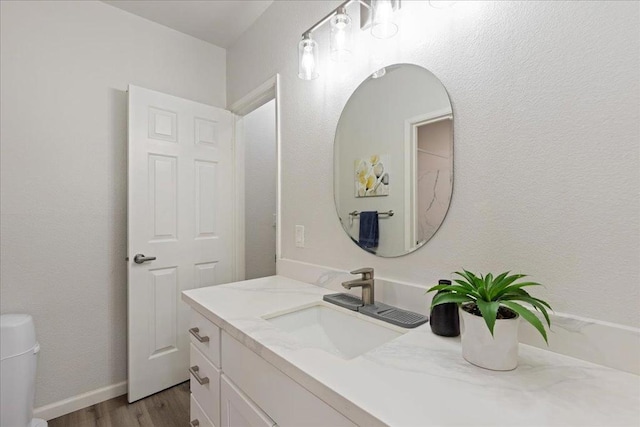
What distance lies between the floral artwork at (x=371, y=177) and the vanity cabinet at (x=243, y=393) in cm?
75

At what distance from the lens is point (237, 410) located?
0.96 m

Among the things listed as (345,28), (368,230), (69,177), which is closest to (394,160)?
(368,230)

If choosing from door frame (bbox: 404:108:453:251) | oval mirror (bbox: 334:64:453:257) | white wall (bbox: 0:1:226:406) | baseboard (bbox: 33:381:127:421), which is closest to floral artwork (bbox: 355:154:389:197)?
oval mirror (bbox: 334:64:453:257)

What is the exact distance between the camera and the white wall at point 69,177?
1.66 metres

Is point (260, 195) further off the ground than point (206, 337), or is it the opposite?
point (260, 195)

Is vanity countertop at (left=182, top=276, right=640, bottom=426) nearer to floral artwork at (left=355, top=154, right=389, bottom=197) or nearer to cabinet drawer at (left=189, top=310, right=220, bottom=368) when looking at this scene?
cabinet drawer at (left=189, top=310, right=220, bottom=368)

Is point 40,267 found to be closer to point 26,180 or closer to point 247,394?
point 26,180

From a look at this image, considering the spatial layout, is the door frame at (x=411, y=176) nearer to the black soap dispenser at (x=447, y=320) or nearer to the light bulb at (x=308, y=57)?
the black soap dispenser at (x=447, y=320)

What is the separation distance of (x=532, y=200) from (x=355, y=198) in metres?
0.66

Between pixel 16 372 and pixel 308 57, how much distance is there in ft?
6.78

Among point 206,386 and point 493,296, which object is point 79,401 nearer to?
point 206,386

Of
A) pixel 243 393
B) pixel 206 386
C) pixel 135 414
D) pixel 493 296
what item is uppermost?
pixel 493 296

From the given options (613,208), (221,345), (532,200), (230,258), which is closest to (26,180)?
(230,258)

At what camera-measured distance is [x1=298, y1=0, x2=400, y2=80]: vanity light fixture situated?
106 cm
